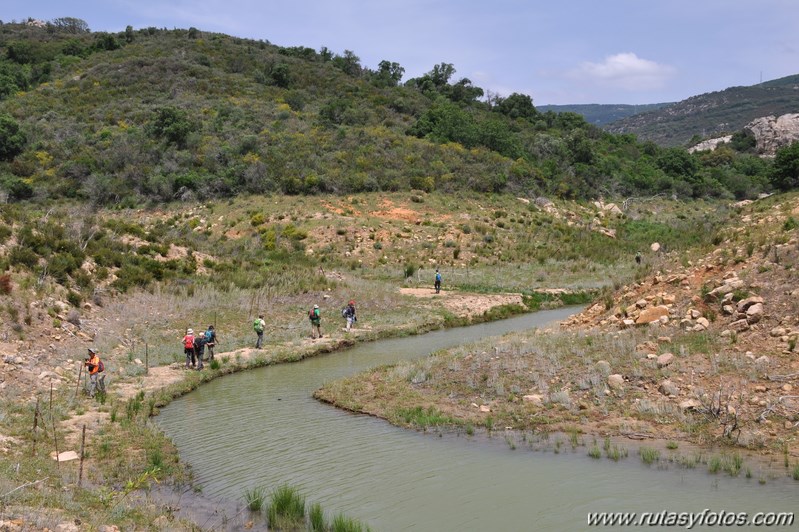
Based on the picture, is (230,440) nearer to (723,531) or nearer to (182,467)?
(182,467)

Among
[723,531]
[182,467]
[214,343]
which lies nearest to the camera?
[723,531]

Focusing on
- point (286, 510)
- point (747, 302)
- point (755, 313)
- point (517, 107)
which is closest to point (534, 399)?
point (755, 313)

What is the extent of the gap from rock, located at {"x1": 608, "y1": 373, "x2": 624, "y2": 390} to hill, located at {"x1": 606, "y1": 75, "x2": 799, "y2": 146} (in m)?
143

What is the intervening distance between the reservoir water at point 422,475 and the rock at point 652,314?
7144 mm

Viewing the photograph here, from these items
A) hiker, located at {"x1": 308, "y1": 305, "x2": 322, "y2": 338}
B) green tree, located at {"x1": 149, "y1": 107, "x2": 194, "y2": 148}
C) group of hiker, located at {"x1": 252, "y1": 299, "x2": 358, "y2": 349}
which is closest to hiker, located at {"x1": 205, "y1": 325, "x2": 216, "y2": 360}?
group of hiker, located at {"x1": 252, "y1": 299, "x2": 358, "y2": 349}

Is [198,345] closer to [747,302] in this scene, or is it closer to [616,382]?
[616,382]

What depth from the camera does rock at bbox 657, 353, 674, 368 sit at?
1507cm

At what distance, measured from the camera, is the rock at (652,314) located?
18.1m

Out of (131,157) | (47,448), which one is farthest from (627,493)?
(131,157)

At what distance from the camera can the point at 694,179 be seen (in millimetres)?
80500

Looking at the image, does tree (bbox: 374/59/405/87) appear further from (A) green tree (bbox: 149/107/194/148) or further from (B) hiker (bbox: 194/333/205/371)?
(B) hiker (bbox: 194/333/205/371)

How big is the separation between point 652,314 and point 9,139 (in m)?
65.5

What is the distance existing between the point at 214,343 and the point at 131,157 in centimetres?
4497

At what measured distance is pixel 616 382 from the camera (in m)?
14.7
